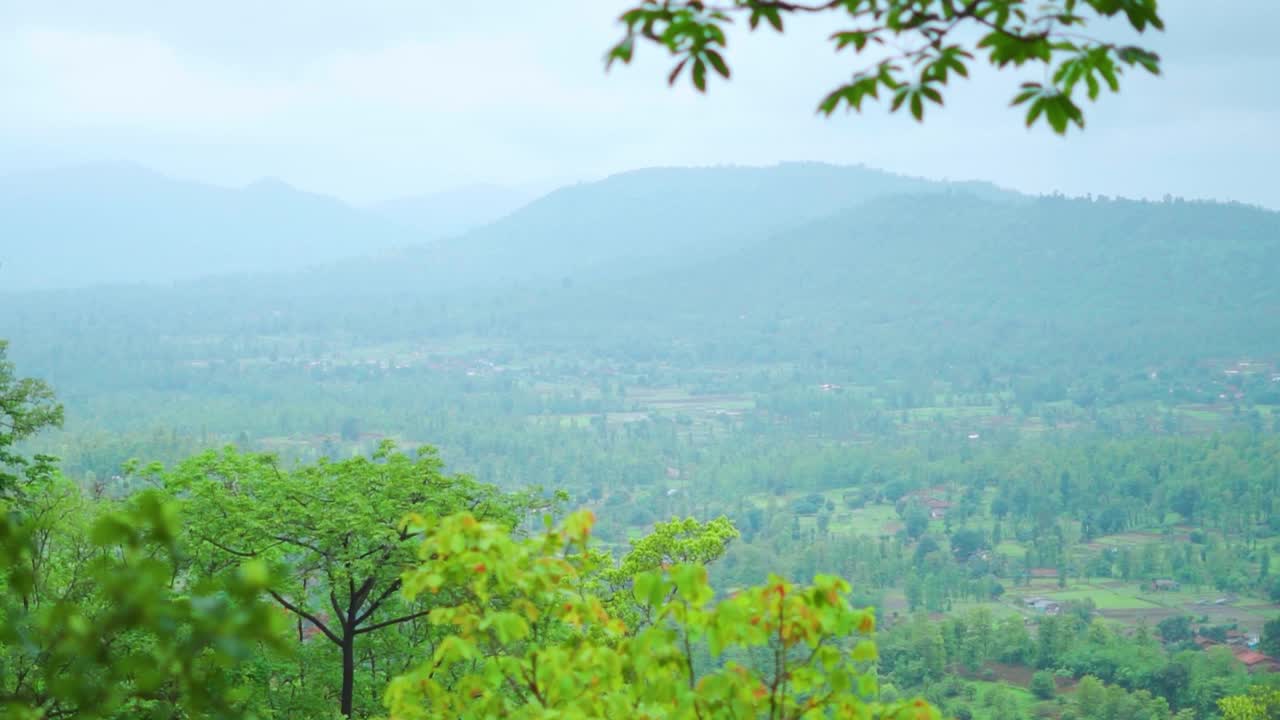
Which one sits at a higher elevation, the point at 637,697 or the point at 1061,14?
the point at 1061,14

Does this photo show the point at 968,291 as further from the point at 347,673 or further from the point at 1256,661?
the point at 347,673

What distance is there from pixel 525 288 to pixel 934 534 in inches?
4857

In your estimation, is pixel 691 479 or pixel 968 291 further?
pixel 968 291

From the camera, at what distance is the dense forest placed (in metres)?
3.19

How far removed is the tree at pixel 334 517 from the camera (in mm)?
8602

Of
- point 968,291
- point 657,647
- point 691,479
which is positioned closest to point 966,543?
point 691,479

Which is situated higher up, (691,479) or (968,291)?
(968,291)

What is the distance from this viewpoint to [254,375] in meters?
129

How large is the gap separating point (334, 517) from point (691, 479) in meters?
76.0

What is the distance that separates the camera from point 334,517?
8844mm

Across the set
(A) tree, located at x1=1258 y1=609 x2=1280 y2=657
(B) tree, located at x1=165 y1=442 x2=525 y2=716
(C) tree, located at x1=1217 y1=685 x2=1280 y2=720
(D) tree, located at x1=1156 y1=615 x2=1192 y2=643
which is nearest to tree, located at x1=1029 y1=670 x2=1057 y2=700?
(D) tree, located at x1=1156 y1=615 x2=1192 y2=643

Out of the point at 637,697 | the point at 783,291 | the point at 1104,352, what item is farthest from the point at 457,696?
the point at 783,291

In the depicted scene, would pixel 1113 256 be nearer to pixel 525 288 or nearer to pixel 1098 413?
pixel 1098 413

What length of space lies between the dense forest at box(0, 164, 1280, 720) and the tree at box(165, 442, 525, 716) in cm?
4
